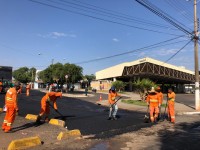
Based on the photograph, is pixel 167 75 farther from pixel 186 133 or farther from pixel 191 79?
pixel 186 133

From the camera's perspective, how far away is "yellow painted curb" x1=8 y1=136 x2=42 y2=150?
7977 millimetres

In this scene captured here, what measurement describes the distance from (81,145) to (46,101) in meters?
4.13

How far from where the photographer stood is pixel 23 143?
8305mm

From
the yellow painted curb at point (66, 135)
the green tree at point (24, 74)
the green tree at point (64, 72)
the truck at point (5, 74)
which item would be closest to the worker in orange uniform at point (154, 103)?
the yellow painted curb at point (66, 135)

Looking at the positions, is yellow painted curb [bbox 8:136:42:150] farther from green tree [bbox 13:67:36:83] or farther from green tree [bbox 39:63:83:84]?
green tree [bbox 13:67:36:83]

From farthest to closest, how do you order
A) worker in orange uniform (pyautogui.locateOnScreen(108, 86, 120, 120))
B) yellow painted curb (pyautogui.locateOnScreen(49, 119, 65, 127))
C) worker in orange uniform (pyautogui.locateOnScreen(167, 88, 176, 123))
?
worker in orange uniform (pyautogui.locateOnScreen(108, 86, 120, 120)), worker in orange uniform (pyautogui.locateOnScreen(167, 88, 176, 123)), yellow painted curb (pyautogui.locateOnScreen(49, 119, 65, 127))

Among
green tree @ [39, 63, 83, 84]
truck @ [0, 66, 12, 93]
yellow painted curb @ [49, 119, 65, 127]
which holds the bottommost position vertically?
yellow painted curb @ [49, 119, 65, 127]

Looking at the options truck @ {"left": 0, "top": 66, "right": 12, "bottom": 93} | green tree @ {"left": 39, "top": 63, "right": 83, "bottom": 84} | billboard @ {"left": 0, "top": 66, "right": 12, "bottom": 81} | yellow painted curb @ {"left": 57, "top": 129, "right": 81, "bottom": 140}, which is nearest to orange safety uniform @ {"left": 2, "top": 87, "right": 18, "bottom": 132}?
yellow painted curb @ {"left": 57, "top": 129, "right": 81, "bottom": 140}

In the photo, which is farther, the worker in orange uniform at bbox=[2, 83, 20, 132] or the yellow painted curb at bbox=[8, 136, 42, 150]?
the worker in orange uniform at bbox=[2, 83, 20, 132]

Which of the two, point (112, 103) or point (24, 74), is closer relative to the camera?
point (112, 103)

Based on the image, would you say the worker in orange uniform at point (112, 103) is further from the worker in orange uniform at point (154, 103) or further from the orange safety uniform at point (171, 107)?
the orange safety uniform at point (171, 107)

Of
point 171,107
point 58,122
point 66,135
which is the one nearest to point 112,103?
point 171,107

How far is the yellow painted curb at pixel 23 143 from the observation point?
798 centimetres

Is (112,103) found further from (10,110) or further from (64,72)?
(64,72)
